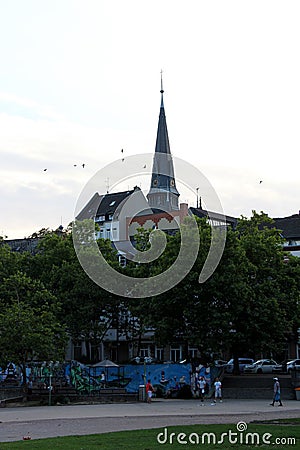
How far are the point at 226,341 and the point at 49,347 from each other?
487 inches

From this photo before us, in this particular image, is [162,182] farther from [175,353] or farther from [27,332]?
[27,332]

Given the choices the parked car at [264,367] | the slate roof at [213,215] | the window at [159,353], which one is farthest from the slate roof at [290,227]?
the parked car at [264,367]

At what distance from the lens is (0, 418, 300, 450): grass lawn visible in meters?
19.2

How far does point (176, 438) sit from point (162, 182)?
82.0 m

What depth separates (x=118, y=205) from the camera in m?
107

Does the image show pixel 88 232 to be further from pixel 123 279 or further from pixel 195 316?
pixel 195 316

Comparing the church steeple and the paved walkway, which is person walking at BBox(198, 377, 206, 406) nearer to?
the paved walkway

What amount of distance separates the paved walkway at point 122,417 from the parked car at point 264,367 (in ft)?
57.1

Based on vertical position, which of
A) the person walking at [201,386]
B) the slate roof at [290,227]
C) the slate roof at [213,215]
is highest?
the slate roof at [213,215]

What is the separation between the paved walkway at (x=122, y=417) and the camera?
2617 centimetres

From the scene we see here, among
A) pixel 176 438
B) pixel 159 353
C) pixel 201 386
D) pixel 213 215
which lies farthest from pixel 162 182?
pixel 176 438

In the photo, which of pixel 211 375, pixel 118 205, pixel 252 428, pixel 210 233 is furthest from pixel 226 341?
pixel 118 205

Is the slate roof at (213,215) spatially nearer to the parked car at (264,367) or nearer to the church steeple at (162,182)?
the church steeple at (162,182)

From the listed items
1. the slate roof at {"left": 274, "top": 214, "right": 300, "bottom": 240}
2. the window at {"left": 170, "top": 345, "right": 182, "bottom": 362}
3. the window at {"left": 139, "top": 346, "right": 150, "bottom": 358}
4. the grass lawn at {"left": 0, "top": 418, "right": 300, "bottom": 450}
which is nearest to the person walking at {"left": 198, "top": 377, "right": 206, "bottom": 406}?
the grass lawn at {"left": 0, "top": 418, "right": 300, "bottom": 450}
